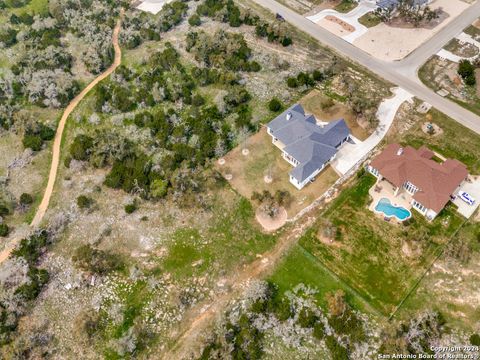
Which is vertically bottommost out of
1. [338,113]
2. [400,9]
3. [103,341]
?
[103,341]

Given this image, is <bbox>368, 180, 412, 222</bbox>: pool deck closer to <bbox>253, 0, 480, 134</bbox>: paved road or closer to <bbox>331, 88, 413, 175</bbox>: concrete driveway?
<bbox>331, 88, 413, 175</bbox>: concrete driveway

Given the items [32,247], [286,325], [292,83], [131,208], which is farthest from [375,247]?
[32,247]

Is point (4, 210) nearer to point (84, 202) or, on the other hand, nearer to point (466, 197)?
point (84, 202)

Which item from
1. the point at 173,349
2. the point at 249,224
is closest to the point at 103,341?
the point at 173,349

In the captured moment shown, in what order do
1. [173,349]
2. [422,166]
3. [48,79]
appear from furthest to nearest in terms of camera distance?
[48,79]
[422,166]
[173,349]

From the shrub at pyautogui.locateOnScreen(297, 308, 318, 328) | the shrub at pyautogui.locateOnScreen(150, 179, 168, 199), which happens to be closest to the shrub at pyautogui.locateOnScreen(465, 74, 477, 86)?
the shrub at pyautogui.locateOnScreen(297, 308, 318, 328)

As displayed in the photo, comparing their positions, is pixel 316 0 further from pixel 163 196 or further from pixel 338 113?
pixel 163 196

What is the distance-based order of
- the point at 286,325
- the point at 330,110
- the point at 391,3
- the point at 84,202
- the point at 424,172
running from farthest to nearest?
the point at 391,3, the point at 330,110, the point at 84,202, the point at 424,172, the point at 286,325
